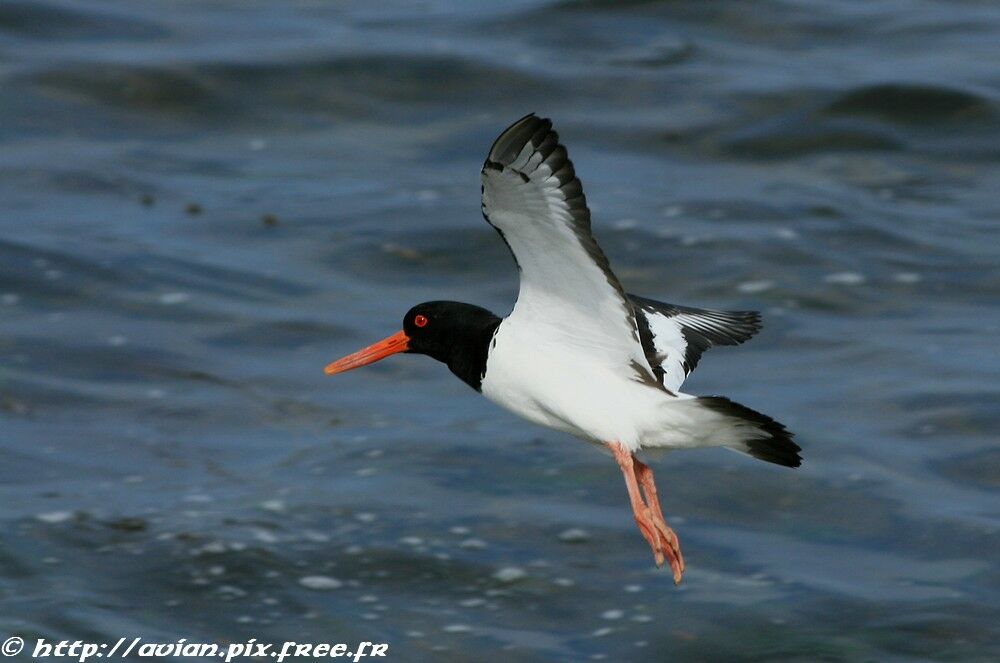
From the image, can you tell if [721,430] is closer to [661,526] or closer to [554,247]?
[661,526]

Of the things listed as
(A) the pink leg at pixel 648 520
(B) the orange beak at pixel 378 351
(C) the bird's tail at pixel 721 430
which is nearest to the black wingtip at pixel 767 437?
(C) the bird's tail at pixel 721 430

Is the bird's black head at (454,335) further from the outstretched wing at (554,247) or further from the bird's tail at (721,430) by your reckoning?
the bird's tail at (721,430)

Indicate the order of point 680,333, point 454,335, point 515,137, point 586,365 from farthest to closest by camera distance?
point 680,333, point 454,335, point 586,365, point 515,137

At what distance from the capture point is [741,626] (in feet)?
33.8

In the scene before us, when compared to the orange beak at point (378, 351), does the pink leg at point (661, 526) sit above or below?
below

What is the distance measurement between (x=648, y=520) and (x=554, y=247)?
1.41 meters

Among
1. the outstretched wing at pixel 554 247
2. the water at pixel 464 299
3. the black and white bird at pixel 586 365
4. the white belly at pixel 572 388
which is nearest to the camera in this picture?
the outstretched wing at pixel 554 247

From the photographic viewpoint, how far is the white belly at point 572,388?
7102mm

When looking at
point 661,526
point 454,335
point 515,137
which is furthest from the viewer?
point 454,335

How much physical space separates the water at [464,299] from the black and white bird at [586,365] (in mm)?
3112

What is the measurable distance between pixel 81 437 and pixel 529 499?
3549mm

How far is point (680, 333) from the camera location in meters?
7.99

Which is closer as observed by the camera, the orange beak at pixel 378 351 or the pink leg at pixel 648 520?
the pink leg at pixel 648 520

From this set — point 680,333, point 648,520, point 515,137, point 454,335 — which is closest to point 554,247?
point 515,137
